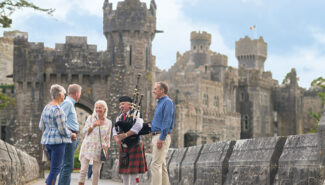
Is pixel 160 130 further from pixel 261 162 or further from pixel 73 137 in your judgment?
pixel 261 162

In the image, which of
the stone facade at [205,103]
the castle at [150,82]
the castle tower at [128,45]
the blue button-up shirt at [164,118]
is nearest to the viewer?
the blue button-up shirt at [164,118]

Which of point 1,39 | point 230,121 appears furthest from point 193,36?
point 1,39

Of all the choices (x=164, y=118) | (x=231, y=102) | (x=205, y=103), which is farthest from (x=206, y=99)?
(x=164, y=118)

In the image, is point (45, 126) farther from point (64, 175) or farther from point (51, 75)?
point (51, 75)

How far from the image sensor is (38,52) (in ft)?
115

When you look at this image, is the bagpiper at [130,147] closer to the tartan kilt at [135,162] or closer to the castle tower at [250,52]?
the tartan kilt at [135,162]

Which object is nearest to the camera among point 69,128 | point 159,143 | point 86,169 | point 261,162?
point 261,162

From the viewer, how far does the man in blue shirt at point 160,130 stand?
1059 cm

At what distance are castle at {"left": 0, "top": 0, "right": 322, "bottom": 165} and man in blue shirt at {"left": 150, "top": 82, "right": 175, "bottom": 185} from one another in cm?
2461

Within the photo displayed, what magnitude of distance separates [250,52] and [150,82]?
7730 cm

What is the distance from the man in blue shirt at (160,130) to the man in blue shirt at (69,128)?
1.29 meters

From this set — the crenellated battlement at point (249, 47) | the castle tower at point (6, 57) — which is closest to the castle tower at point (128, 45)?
the castle tower at point (6, 57)

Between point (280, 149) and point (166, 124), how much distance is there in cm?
189

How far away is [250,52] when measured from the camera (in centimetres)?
11206
